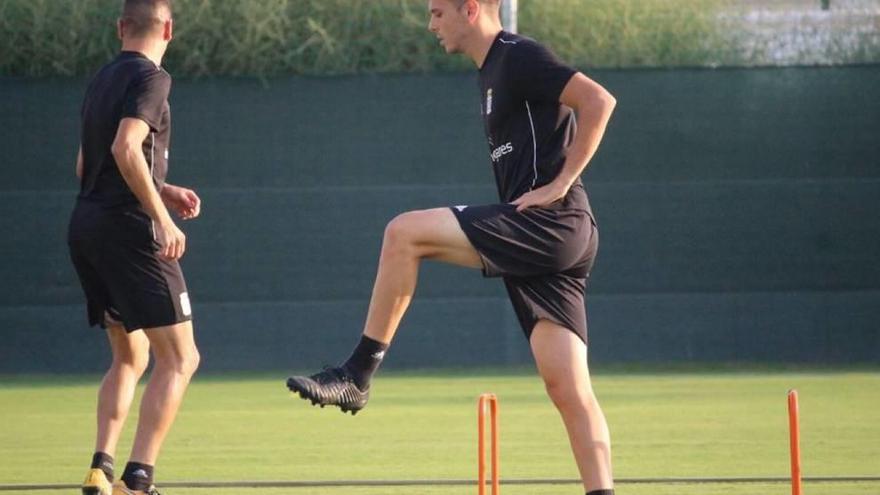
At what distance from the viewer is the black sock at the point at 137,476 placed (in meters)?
6.96

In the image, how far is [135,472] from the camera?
6.97 metres

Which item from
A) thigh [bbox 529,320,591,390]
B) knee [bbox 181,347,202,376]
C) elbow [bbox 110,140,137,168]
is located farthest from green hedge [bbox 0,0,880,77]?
thigh [bbox 529,320,591,390]

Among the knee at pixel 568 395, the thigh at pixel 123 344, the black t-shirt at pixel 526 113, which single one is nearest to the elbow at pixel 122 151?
the thigh at pixel 123 344

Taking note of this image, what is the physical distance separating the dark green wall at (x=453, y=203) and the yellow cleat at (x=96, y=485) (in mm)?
8479

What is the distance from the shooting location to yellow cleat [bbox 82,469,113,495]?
6891mm

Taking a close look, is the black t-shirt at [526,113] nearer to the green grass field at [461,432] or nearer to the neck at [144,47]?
the neck at [144,47]

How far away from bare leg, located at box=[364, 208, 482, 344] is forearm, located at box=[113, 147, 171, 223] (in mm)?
1290

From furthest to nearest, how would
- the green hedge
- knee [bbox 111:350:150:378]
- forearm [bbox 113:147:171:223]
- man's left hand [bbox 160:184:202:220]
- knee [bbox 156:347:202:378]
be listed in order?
the green hedge
man's left hand [bbox 160:184:202:220]
knee [bbox 111:350:150:378]
knee [bbox 156:347:202:378]
forearm [bbox 113:147:171:223]

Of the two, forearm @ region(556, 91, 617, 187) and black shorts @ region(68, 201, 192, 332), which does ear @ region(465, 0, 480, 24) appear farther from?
black shorts @ region(68, 201, 192, 332)

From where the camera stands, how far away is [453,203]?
1552 cm

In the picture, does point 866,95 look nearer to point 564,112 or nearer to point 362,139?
point 362,139

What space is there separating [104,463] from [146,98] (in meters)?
1.47

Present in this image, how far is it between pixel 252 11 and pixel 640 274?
13.9 ft

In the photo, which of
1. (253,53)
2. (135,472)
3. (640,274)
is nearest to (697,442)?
(135,472)
